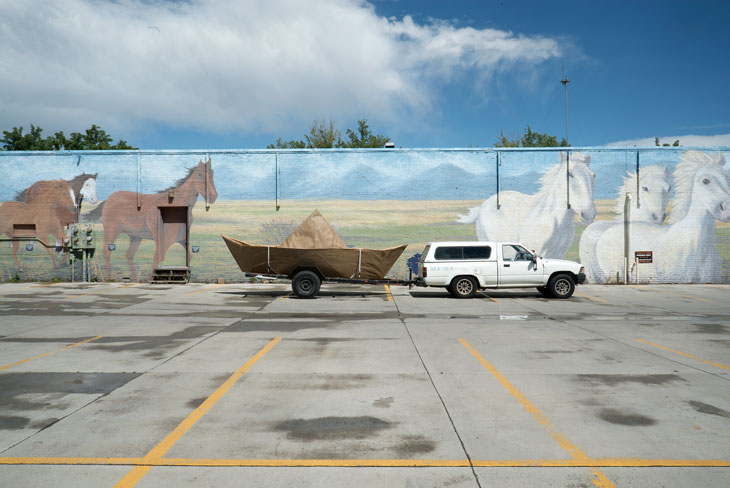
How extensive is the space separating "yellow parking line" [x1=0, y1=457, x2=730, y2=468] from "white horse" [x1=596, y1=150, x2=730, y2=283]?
64.3 ft

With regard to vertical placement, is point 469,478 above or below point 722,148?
below

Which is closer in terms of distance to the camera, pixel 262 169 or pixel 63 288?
pixel 63 288

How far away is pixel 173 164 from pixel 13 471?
20.2m

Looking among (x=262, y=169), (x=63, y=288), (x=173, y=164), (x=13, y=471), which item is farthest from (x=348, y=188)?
(x=13, y=471)

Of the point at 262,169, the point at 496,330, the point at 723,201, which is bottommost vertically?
the point at 496,330

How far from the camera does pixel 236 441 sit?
431cm

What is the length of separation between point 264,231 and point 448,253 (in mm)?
9716

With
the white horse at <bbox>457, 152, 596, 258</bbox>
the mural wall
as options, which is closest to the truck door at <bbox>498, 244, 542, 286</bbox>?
the white horse at <bbox>457, 152, 596, 258</bbox>

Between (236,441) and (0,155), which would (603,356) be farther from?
(0,155)

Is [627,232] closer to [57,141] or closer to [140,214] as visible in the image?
[140,214]

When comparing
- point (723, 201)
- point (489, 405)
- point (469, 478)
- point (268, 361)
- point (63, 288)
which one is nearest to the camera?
point (469, 478)

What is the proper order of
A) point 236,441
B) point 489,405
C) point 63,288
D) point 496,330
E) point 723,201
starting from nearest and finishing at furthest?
point 236,441 < point 489,405 < point 496,330 < point 63,288 < point 723,201

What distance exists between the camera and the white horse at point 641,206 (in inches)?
858

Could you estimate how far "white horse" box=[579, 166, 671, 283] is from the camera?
71.5 feet
